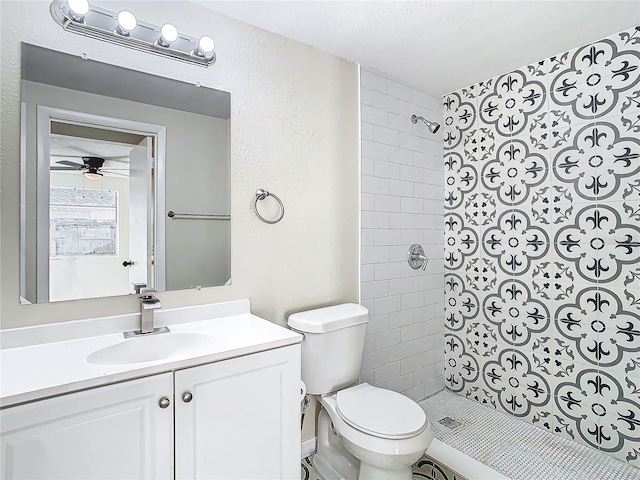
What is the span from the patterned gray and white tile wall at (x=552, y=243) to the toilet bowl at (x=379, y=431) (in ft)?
3.43

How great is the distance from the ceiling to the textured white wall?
136 millimetres

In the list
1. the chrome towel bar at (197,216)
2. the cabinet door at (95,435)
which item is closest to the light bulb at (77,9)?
the chrome towel bar at (197,216)

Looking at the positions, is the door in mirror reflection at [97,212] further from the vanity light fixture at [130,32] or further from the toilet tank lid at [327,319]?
the toilet tank lid at [327,319]

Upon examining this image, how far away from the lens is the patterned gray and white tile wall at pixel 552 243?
6.01 feet

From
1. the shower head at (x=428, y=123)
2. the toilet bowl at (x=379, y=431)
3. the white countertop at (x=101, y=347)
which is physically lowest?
the toilet bowl at (x=379, y=431)

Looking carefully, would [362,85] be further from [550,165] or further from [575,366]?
[575,366]

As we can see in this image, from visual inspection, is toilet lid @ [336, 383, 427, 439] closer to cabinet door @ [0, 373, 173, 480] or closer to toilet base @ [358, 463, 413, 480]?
toilet base @ [358, 463, 413, 480]

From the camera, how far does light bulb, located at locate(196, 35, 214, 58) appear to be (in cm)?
156

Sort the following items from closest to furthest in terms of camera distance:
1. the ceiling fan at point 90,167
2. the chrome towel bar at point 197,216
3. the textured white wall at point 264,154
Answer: the textured white wall at point 264,154
the ceiling fan at point 90,167
the chrome towel bar at point 197,216

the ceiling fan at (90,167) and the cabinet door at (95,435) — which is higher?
the ceiling fan at (90,167)

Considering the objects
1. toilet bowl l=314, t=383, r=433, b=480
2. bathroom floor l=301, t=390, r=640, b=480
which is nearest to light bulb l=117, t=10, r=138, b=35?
toilet bowl l=314, t=383, r=433, b=480

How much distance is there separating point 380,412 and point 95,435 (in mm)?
1100

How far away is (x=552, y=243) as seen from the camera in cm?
209

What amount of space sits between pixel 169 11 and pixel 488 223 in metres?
2.18
